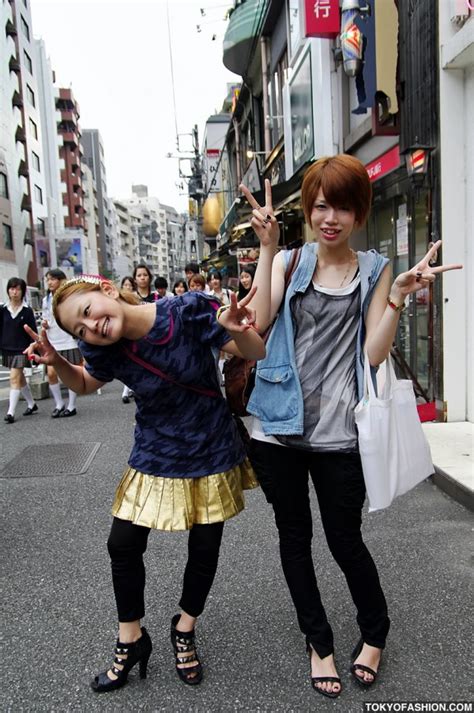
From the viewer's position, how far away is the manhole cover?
4637 millimetres

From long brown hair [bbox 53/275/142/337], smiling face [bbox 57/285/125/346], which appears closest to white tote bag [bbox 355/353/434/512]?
smiling face [bbox 57/285/125/346]

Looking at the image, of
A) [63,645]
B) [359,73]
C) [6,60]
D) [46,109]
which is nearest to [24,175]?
[6,60]

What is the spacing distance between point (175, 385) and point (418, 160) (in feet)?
14.5

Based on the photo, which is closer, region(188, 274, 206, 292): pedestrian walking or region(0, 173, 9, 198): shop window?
region(188, 274, 206, 292): pedestrian walking

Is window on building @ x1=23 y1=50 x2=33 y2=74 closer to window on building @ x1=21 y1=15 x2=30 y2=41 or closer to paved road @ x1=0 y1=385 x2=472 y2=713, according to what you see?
window on building @ x1=21 y1=15 x2=30 y2=41

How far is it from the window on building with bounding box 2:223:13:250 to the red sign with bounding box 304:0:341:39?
35.2m

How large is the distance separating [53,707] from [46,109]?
66.1m

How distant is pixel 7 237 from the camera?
3872 centimetres

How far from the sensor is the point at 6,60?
39031mm

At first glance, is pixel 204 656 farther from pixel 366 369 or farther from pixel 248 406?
pixel 366 369

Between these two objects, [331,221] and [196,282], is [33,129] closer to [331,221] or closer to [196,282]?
[196,282]

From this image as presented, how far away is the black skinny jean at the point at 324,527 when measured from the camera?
1.86 meters

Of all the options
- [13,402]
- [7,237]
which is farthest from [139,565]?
[7,237]

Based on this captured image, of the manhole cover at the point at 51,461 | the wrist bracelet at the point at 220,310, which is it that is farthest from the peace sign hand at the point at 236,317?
the manhole cover at the point at 51,461
